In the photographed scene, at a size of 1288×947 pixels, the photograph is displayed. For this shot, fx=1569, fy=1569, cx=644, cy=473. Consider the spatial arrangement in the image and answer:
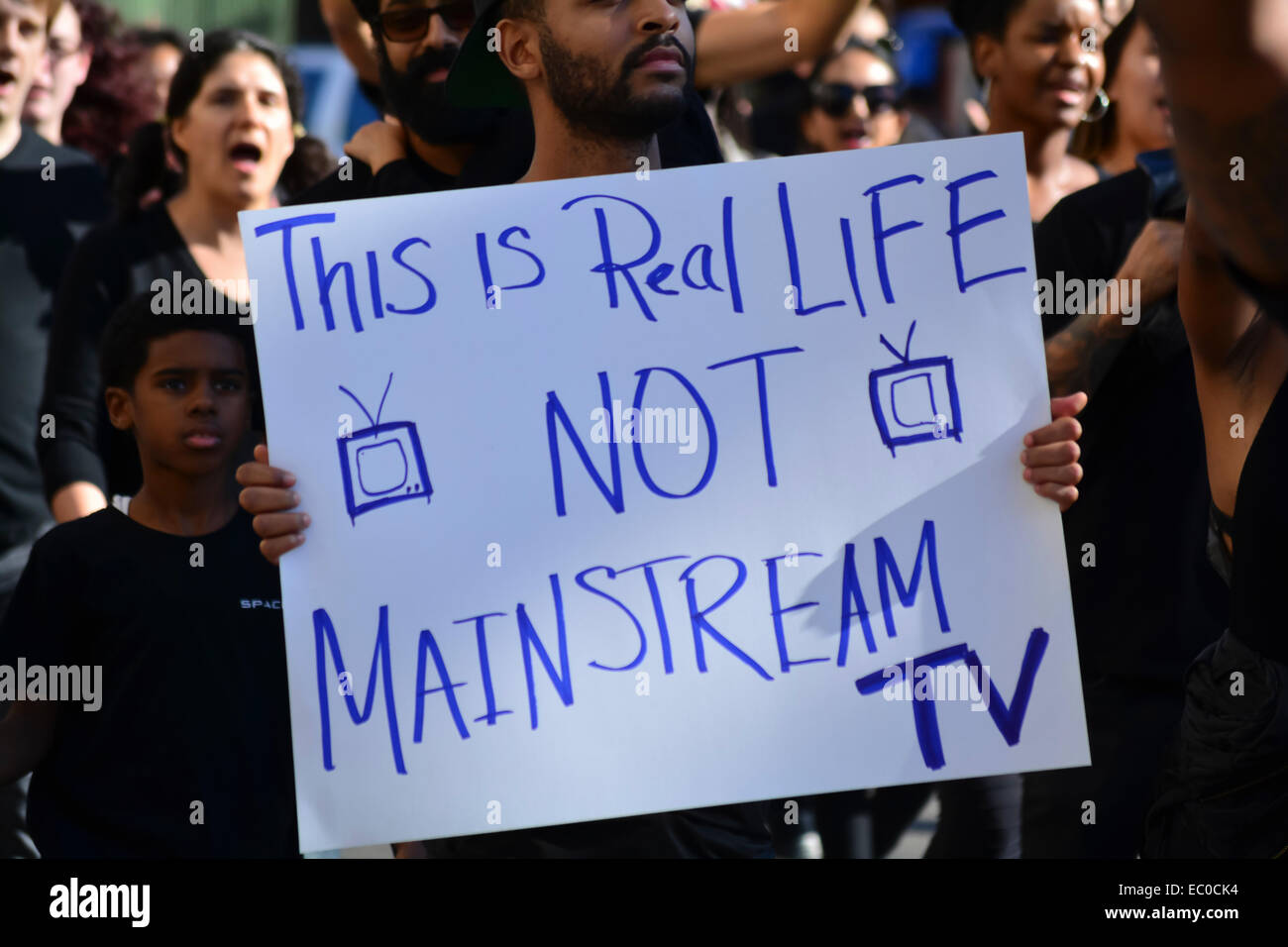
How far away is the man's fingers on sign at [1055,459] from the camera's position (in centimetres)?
204

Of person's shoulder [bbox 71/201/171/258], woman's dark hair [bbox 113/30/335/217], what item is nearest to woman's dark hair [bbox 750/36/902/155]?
woman's dark hair [bbox 113/30/335/217]

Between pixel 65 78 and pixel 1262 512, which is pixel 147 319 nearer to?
pixel 1262 512

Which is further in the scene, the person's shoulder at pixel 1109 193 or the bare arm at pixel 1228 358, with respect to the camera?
the person's shoulder at pixel 1109 193

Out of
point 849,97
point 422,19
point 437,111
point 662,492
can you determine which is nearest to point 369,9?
point 422,19

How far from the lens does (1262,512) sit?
6.24 ft

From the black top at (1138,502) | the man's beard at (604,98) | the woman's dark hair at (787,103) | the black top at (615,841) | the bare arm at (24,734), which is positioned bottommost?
the black top at (615,841)

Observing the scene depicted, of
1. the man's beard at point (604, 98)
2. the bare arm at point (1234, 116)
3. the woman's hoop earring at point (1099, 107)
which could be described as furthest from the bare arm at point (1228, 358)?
the woman's hoop earring at point (1099, 107)

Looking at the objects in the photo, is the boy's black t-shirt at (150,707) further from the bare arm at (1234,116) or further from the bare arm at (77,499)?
the bare arm at (1234,116)

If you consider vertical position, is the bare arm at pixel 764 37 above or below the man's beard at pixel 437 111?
above

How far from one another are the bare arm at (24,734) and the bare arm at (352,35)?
65.1 inches

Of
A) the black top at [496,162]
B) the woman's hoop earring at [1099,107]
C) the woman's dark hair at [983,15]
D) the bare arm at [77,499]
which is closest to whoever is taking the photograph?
the black top at [496,162]

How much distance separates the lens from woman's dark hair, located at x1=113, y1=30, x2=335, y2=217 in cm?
374
